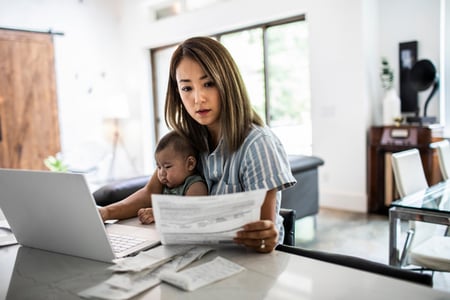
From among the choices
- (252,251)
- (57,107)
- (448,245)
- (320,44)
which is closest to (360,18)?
(320,44)

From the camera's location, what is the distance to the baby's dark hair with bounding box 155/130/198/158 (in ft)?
4.35

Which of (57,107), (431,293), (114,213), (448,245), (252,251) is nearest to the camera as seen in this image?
(431,293)

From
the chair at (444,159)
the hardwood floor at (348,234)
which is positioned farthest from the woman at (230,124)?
the hardwood floor at (348,234)

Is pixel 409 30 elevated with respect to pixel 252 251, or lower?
elevated

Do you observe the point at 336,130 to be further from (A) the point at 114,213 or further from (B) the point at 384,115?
(A) the point at 114,213

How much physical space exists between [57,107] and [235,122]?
204 inches

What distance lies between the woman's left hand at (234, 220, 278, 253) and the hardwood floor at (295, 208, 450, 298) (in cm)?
185

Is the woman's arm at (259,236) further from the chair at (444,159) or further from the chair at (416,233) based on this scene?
the chair at (444,159)

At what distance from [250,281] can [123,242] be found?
1.39ft

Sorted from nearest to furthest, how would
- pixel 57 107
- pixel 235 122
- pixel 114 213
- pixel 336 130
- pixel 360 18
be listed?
pixel 235 122
pixel 114 213
pixel 360 18
pixel 336 130
pixel 57 107

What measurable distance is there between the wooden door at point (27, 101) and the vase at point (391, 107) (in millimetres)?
4345

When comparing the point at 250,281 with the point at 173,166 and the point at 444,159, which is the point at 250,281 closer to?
the point at 173,166

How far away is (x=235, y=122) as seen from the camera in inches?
44.9

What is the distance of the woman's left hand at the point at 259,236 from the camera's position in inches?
36.0
